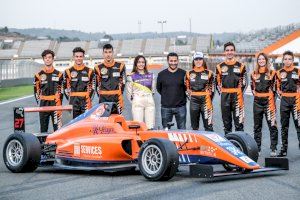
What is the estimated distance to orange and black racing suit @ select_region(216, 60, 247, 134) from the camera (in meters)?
13.4

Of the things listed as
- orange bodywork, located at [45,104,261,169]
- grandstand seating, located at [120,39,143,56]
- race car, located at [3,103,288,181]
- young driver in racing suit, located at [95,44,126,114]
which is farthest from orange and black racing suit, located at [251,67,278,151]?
grandstand seating, located at [120,39,143,56]

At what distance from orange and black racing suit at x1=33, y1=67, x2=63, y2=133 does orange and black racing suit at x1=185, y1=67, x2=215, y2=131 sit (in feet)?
8.97

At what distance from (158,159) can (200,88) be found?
384cm

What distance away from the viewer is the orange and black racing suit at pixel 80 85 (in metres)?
13.9

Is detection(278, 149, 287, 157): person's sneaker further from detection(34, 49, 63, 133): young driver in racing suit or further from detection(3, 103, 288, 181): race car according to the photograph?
detection(34, 49, 63, 133): young driver in racing suit

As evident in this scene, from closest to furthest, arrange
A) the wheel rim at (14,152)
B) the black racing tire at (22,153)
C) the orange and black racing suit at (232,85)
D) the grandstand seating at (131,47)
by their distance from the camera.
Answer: the black racing tire at (22,153) → the wheel rim at (14,152) → the orange and black racing suit at (232,85) → the grandstand seating at (131,47)

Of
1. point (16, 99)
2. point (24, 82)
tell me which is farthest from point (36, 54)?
point (16, 99)

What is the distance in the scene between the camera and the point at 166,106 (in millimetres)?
13250

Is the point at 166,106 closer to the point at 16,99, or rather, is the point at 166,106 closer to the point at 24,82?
the point at 16,99

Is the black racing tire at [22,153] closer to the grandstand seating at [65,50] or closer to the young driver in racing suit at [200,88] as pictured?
the young driver in racing suit at [200,88]

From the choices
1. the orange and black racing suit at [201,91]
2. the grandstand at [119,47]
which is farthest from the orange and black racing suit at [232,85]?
the grandstand at [119,47]

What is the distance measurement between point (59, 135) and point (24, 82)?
3815cm

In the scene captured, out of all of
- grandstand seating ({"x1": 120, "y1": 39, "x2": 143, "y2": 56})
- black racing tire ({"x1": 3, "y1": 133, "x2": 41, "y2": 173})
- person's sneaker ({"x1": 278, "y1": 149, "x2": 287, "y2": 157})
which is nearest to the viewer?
black racing tire ({"x1": 3, "y1": 133, "x2": 41, "y2": 173})

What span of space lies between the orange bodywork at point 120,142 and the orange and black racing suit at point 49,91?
2.27m
